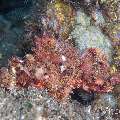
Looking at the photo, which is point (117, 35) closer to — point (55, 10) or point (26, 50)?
point (55, 10)

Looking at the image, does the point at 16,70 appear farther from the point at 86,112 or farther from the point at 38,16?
the point at 86,112

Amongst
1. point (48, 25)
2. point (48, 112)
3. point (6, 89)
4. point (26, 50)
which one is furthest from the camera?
point (26, 50)

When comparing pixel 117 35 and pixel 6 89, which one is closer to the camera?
pixel 6 89

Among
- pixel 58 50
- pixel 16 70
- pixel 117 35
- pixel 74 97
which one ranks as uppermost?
pixel 117 35

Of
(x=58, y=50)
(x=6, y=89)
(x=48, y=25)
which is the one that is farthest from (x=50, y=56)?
(x=6, y=89)

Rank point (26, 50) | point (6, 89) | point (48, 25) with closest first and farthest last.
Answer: point (6, 89) < point (48, 25) < point (26, 50)

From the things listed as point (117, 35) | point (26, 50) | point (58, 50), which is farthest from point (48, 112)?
point (117, 35)

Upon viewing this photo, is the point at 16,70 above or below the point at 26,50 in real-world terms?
below
